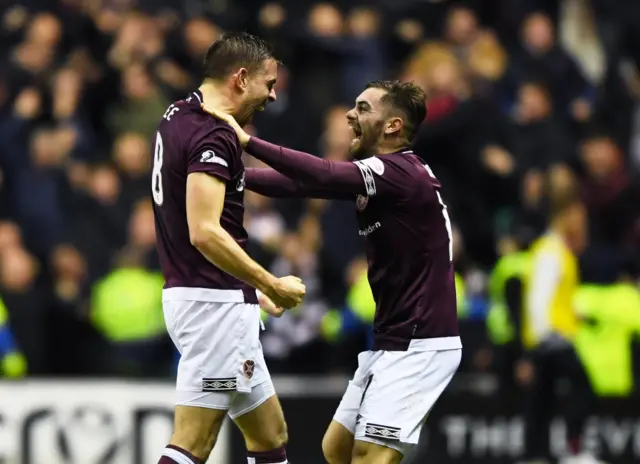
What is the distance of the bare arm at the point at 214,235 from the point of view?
6.01 meters

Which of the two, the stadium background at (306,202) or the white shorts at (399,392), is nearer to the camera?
the white shorts at (399,392)

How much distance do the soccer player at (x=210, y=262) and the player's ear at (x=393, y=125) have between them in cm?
61

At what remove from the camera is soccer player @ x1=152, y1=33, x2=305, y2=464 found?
6145mm

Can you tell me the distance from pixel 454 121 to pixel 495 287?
5.41 feet

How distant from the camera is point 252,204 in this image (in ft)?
38.0

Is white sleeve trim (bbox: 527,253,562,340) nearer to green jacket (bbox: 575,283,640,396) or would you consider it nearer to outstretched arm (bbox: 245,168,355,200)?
green jacket (bbox: 575,283,640,396)

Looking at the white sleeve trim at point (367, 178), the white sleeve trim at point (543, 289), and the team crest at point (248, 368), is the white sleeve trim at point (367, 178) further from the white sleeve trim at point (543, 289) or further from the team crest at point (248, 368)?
the white sleeve trim at point (543, 289)

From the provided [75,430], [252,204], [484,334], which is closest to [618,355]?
[484,334]

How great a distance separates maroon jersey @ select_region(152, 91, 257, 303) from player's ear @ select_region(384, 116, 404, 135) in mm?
→ 772

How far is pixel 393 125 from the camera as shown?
22.2 feet

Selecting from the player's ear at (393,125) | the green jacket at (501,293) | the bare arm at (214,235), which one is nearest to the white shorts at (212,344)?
the bare arm at (214,235)

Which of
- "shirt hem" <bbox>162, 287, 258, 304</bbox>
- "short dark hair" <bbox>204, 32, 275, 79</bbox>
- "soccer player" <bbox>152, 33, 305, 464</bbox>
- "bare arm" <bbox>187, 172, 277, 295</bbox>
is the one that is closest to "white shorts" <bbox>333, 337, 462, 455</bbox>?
"soccer player" <bbox>152, 33, 305, 464</bbox>

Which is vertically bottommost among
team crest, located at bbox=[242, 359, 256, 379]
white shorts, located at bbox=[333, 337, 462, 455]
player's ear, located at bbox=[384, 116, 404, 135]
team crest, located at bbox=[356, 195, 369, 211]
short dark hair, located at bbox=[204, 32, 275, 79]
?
white shorts, located at bbox=[333, 337, 462, 455]

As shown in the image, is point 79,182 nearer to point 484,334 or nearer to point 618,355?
point 484,334
